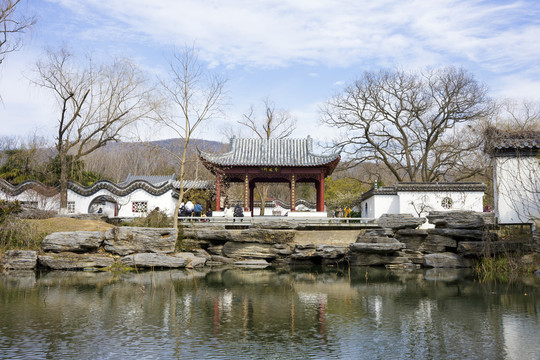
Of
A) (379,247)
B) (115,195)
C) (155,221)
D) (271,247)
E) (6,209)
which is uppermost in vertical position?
(115,195)

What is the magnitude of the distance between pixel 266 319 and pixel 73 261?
992 centimetres

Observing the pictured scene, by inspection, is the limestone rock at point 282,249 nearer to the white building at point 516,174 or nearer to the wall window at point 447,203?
the white building at point 516,174

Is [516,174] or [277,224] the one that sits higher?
[516,174]

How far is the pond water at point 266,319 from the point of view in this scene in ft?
19.5

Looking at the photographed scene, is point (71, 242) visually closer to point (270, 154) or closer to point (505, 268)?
point (270, 154)

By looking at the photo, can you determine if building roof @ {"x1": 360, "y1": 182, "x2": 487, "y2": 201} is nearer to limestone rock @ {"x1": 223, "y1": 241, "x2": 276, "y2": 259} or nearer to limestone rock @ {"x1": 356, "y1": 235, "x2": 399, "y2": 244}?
limestone rock @ {"x1": 356, "y1": 235, "x2": 399, "y2": 244}

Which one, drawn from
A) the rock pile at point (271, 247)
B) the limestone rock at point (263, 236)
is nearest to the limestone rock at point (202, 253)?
the rock pile at point (271, 247)

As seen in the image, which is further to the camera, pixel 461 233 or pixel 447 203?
pixel 447 203

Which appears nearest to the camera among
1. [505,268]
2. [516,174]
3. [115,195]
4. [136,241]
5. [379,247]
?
[505,268]

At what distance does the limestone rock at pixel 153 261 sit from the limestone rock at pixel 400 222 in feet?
24.8

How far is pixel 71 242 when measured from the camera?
15.8m

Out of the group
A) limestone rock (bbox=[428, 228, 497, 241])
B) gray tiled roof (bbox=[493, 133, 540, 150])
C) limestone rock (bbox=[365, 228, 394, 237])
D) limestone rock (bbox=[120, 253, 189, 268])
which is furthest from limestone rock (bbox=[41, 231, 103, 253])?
gray tiled roof (bbox=[493, 133, 540, 150])

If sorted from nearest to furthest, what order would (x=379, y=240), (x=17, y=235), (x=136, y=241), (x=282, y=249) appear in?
(x=17, y=235) → (x=136, y=241) → (x=379, y=240) → (x=282, y=249)

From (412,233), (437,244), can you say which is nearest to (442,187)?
(412,233)
